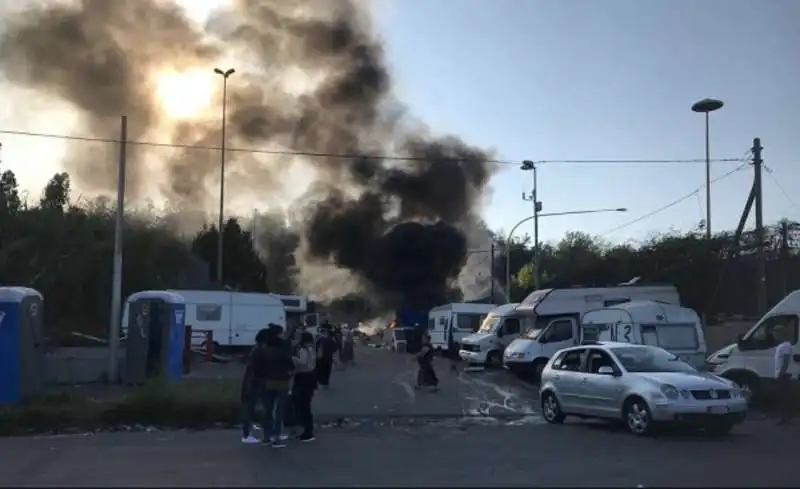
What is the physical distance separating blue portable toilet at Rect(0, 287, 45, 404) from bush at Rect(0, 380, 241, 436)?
902 millimetres

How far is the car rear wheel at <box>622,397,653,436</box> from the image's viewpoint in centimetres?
1295

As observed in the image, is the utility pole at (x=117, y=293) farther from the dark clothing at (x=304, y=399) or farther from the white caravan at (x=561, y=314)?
the white caravan at (x=561, y=314)

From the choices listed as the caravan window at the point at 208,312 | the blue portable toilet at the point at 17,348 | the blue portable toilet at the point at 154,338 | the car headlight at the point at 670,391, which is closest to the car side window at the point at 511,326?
the caravan window at the point at 208,312

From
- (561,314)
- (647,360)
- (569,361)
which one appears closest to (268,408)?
(569,361)

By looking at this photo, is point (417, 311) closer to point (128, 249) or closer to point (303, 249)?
point (303, 249)

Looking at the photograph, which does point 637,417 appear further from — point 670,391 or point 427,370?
point 427,370

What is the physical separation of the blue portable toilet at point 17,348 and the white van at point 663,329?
13.4 meters

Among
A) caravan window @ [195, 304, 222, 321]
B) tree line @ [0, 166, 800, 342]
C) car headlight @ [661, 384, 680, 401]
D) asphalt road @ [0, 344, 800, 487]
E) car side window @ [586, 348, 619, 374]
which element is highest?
tree line @ [0, 166, 800, 342]

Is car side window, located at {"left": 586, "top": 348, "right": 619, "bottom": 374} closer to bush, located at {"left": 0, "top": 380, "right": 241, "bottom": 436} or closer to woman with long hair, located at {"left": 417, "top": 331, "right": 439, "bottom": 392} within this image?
bush, located at {"left": 0, "top": 380, "right": 241, "bottom": 436}

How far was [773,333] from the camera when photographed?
1791 centimetres

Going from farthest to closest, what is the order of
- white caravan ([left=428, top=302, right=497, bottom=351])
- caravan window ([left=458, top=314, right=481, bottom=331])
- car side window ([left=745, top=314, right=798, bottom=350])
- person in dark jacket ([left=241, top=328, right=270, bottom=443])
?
caravan window ([left=458, top=314, right=481, bottom=331]), white caravan ([left=428, top=302, right=497, bottom=351]), car side window ([left=745, top=314, right=798, bottom=350]), person in dark jacket ([left=241, top=328, right=270, bottom=443])

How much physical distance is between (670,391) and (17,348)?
11.5m

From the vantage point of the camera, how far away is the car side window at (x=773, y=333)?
699 inches

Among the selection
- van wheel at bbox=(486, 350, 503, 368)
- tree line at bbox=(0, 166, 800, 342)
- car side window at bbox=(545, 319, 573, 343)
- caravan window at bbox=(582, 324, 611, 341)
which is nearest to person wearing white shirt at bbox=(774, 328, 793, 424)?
caravan window at bbox=(582, 324, 611, 341)
